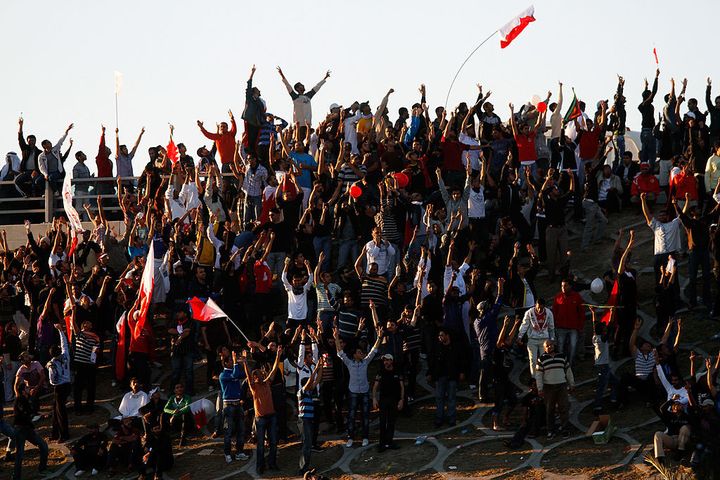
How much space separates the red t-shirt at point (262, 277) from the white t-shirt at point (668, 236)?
24.3 feet

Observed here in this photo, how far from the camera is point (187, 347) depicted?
25828mm

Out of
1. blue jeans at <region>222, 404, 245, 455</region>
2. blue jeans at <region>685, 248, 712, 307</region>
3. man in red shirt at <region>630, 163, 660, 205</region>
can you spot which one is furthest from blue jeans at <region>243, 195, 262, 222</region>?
blue jeans at <region>685, 248, 712, 307</region>

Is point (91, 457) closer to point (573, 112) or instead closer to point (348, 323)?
point (348, 323)

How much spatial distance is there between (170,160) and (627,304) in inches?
496

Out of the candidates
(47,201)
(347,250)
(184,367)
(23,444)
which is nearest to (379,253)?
(347,250)

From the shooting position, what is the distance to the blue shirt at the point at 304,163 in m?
29.5

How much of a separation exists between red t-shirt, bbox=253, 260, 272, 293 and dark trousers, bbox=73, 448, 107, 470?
14.6 ft

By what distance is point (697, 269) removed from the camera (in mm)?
25344

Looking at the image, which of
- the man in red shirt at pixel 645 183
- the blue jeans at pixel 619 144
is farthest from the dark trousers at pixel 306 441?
the blue jeans at pixel 619 144

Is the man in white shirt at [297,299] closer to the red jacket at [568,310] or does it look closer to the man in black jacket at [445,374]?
the man in black jacket at [445,374]

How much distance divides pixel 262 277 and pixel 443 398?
4995 mm

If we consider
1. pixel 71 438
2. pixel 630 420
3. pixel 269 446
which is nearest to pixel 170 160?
pixel 71 438

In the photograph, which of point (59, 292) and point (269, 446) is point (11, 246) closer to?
point (59, 292)

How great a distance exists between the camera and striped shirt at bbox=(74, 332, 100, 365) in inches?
1017
